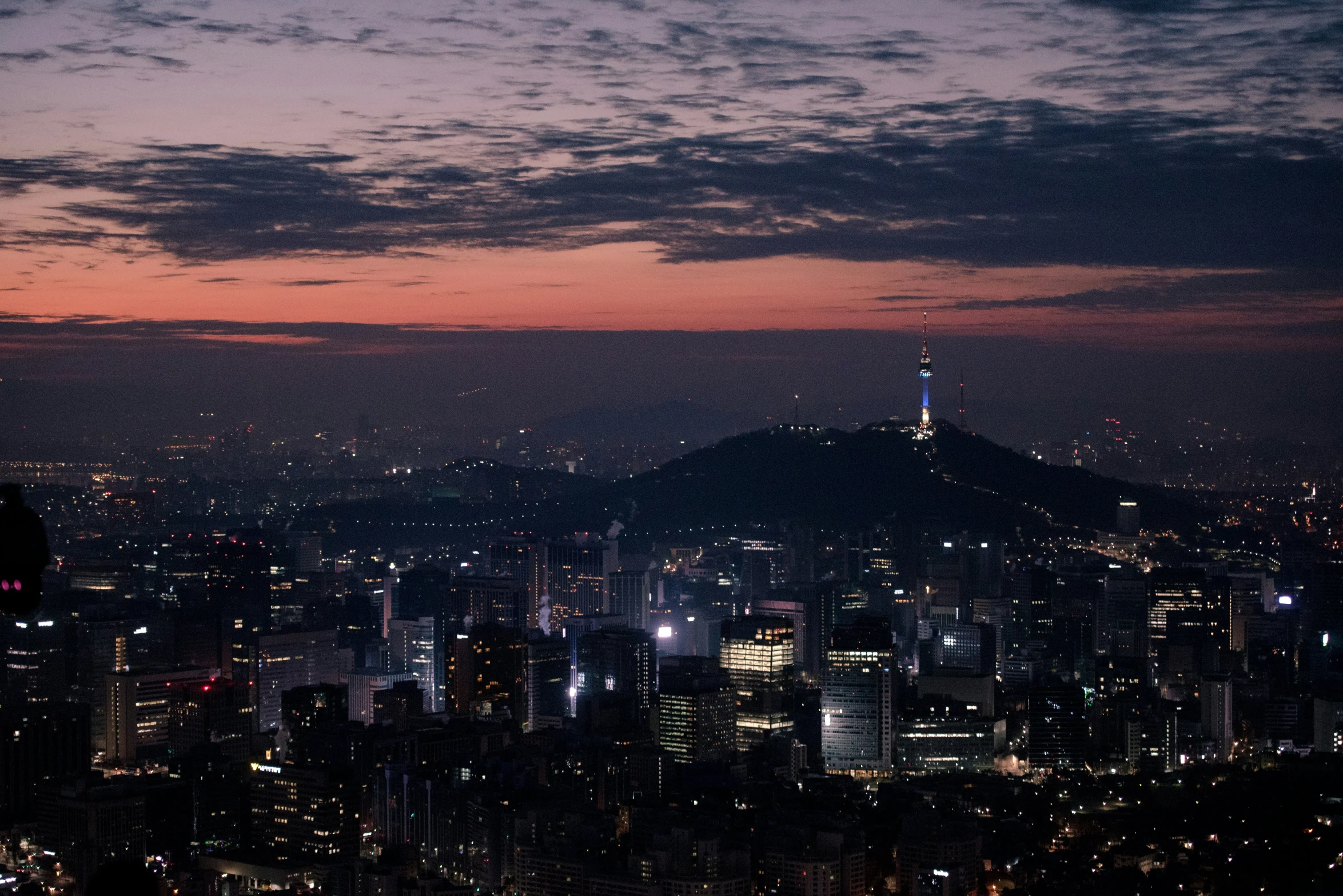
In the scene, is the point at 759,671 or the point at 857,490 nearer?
the point at 759,671

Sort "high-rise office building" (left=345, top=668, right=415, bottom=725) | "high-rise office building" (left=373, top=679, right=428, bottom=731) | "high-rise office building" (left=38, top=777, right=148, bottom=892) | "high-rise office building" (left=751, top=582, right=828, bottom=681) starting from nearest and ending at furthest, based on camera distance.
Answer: "high-rise office building" (left=38, top=777, right=148, bottom=892) → "high-rise office building" (left=373, top=679, right=428, bottom=731) → "high-rise office building" (left=345, top=668, right=415, bottom=725) → "high-rise office building" (left=751, top=582, right=828, bottom=681)

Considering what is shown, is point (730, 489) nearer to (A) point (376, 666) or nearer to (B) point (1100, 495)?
(B) point (1100, 495)

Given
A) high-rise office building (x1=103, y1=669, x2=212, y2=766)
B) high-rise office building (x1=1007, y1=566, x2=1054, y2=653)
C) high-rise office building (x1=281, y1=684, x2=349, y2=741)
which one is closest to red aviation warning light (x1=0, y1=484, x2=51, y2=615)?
high-rise office building (x1=281, y1=684, x2=349, y2=741)

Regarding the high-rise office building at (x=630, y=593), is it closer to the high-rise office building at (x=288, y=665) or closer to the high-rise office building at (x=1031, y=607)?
the high-rise office building at (x=288, y=665)

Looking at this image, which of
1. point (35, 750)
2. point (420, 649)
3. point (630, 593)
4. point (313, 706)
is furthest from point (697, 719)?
point (630, 593)

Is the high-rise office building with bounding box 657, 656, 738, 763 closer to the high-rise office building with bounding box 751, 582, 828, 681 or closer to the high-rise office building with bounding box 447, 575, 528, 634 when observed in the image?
the high-rise office building with bounding box 751, 582, 828, 681

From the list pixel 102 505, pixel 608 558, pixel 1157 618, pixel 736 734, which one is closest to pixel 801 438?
pixel 608 558

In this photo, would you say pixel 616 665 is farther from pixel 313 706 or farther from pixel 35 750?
pixel 35 750
